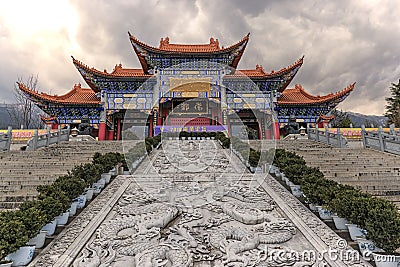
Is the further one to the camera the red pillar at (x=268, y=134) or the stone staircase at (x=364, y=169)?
the red pillar at (x=268, y=134)

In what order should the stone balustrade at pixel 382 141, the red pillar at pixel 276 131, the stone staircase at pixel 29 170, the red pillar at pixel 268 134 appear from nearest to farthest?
the stone staircase at pixel 29 170, the stone balustrade at pixel 382 141, the red pillar at pixel 276 131, the red pillar at pixel 268 134

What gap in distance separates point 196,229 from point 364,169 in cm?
579

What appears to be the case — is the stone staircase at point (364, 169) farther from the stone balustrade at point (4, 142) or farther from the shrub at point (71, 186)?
the stone balustrade at point (4, 142)

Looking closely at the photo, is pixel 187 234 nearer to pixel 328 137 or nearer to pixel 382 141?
pixel 382 141

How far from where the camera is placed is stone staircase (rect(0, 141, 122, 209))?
188 inches

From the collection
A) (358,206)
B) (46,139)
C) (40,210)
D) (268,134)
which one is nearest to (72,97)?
(46,139)

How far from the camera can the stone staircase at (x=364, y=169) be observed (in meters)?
5.25

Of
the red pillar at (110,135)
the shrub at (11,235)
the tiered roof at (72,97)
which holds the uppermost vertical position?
the tiered roof at (72,97)

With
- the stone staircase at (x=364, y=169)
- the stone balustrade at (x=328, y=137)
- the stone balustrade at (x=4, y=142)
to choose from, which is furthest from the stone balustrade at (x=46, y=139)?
the stone balustrade at (x=328, y=137)

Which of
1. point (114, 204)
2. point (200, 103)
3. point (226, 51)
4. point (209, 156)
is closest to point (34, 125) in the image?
point (200, 103)

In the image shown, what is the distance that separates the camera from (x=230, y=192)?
4926 mm

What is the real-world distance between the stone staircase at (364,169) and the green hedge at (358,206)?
1.54m

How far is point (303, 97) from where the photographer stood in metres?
17.8

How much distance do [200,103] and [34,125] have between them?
2383cm
